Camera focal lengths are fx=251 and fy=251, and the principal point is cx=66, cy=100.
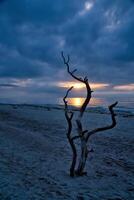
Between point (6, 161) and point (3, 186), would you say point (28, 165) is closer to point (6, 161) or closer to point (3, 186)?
point (6, 161)

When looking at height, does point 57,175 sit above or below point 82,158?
below

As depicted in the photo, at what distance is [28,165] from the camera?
10.9m

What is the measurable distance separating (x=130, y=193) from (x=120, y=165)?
12.7 feet

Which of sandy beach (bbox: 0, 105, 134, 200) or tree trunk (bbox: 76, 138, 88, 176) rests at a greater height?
tree trunk (bbox: 76, 138, 88, 176)

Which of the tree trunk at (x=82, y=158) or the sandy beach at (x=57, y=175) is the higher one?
the tree trunk at (x=82, y=158)

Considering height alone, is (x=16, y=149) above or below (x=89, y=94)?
below

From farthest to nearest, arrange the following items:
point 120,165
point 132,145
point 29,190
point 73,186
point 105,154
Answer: point 132,145
point 105,154
point 120,165
point 73,186
point 29,190

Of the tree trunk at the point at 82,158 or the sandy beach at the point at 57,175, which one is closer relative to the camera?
the sandy beach at the point at 57,175

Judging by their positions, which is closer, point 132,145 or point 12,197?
point 12,197

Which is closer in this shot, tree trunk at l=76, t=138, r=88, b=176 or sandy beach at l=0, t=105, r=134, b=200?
sandy beach at l=0, t=105, r=134, b=200

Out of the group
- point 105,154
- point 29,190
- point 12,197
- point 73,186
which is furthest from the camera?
point 105,154

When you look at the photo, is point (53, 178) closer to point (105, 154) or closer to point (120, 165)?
point (120, 165)

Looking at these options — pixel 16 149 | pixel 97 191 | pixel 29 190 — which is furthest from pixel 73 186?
pixel 16 149

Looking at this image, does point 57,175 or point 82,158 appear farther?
point 57,175
